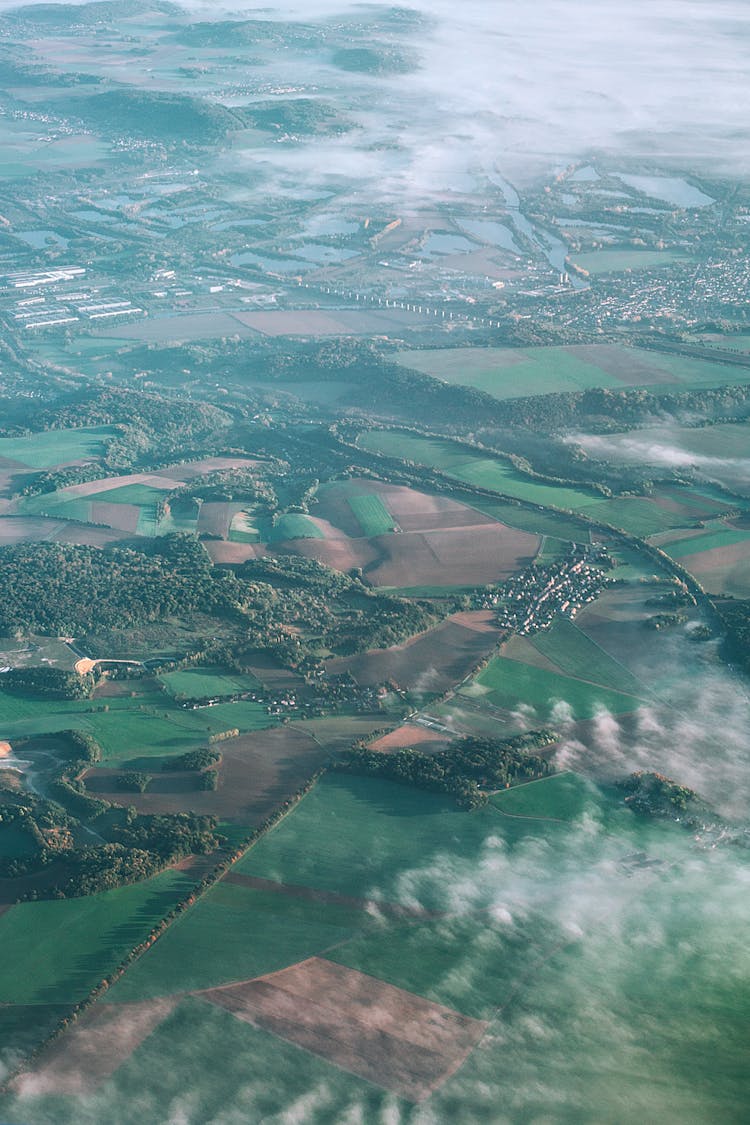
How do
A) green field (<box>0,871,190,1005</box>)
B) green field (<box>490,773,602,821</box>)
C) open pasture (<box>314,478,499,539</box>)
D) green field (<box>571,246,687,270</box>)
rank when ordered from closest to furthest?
1. green field (<box>0,871,190,1005</box>)
2. green field (<box>490,773,602,821</box>)
3. open pasture (<box>314,478,499,539</box>)
4. green field (<box>571,246,687,270</box>)

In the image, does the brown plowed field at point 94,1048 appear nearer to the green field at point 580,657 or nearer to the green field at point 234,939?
the green field at point 234,939

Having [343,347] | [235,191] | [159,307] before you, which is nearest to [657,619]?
[343,347]

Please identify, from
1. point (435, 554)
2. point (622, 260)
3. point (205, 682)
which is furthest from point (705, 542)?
point (622, 260)

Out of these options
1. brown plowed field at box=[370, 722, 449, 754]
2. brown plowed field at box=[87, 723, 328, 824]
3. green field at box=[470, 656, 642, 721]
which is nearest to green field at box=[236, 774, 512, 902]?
brown plowed field at box=[87, 723, 328, 824]

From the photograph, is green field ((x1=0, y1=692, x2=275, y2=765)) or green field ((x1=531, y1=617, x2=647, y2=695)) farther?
green field ((x1=531, y1=617, x2=647, y2=695))

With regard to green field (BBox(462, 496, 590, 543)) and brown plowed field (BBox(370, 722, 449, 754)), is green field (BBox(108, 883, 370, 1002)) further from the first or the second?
green field (BBox(462, 496, 590, 543))

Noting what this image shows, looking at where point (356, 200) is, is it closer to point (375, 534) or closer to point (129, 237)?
point (129, 237)

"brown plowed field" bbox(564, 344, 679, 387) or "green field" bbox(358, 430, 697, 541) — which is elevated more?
"brown plowed field" bbox(564, 344, 679, 387)

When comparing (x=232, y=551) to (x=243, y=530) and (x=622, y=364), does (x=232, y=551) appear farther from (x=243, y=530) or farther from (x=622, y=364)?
(x=622, y=364)
